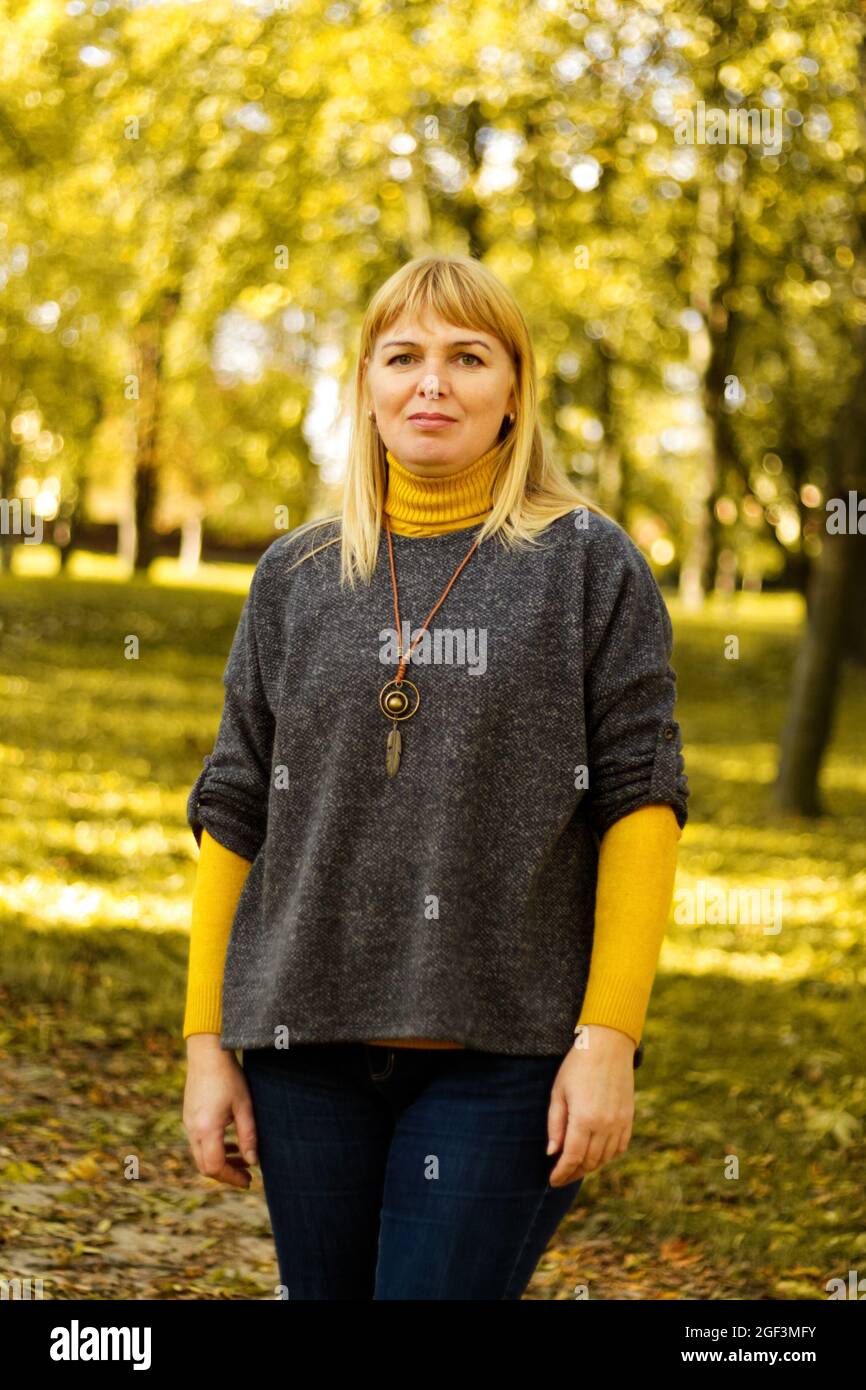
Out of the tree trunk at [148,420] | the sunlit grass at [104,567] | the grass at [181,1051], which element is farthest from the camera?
the sunlit grass at [104,567]

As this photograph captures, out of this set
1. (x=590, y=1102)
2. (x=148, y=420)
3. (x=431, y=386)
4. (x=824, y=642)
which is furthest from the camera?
(x=148, y=420)

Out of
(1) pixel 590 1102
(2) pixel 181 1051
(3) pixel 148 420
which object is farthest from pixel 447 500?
(3) pixel 148 420

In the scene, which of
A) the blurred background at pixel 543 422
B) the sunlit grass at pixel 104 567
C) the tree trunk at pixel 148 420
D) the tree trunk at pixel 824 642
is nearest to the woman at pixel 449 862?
the blurred background at pixel 543 422

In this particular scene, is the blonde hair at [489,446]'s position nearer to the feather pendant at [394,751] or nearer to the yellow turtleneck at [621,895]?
the yellow turtleneck at [621,895]

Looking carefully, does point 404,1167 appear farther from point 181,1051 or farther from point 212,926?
point 181,1051

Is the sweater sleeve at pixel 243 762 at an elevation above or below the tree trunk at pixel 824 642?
below

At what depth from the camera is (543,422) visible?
2.55 metres

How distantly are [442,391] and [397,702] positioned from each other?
449 mm

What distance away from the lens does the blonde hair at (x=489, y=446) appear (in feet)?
7.75

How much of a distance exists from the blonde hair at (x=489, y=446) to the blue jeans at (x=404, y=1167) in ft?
2.24

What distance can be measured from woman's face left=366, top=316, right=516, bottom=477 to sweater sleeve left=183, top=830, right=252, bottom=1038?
630 millimetres

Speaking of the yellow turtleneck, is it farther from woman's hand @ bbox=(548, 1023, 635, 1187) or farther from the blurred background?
the blurred background
